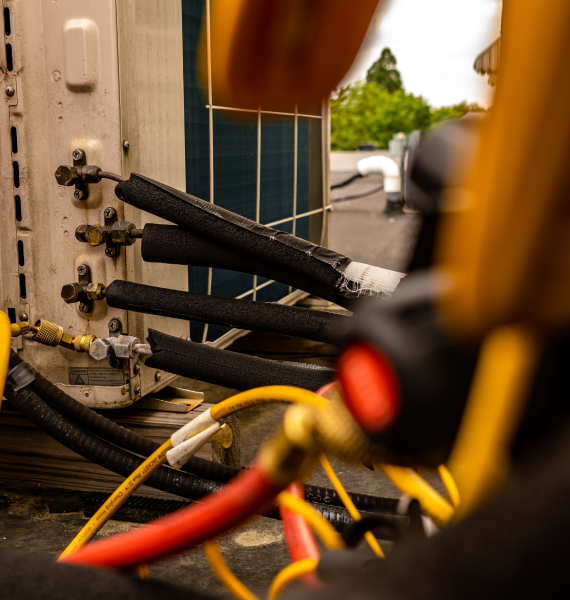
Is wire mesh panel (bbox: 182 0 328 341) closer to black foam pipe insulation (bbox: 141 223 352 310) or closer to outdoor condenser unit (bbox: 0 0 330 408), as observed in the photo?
outdoor condenser unit (bbox: 0 0 330 408)

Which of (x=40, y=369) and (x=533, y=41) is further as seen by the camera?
(x=40, y=369)

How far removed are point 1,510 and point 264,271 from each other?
1.30 metres

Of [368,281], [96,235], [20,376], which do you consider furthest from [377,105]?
[20,376]

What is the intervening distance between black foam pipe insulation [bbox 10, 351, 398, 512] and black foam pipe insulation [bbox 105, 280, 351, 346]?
33 cm

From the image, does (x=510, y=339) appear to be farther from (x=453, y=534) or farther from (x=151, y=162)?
(x=151, y=162)

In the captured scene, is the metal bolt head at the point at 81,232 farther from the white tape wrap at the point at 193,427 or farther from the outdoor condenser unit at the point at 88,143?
the white tape wrap at the point at 193,427

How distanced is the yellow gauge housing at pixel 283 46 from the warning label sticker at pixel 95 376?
5.43 feet

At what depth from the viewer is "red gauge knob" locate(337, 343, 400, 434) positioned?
55 cm

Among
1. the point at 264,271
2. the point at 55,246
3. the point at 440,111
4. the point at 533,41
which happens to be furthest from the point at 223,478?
the point at 533,41

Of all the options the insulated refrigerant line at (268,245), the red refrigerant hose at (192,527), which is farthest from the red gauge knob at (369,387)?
the insulated refrigerant line at (268,245)

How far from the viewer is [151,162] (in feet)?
7.02

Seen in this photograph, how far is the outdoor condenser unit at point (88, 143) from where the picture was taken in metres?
2.00

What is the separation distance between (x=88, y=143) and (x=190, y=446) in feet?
3.92

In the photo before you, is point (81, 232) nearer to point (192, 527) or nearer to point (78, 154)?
point (78, 154)
